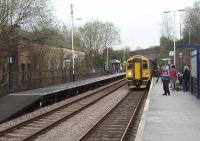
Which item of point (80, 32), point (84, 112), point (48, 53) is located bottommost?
point (84, 112)

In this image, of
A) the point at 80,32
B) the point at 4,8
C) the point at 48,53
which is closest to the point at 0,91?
the point at 4,8

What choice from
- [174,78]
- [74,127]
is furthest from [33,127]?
[174,78]

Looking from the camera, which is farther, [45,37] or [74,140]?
[45,37]

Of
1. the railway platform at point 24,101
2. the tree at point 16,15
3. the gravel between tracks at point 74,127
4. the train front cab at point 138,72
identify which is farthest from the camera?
the train front cab at point 138,72

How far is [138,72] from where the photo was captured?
34.2 metres

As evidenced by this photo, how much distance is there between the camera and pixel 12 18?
3238 centimetres

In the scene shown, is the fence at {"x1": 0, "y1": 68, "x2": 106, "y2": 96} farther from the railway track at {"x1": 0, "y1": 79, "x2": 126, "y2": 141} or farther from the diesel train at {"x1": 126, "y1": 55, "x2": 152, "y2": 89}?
the diesel train at {"x1": 126, "y1": 55, "x2": 152, "y2": 89}

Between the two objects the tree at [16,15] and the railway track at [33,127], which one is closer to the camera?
the railway track at [33,127]

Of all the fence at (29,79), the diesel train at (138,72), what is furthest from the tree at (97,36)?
the diesel train at (138,72)

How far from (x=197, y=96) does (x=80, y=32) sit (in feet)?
227

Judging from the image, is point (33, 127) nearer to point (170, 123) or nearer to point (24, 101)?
point (170, 123)

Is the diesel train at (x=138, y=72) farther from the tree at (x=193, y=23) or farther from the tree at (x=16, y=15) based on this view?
the tree at (x=193, y=23)

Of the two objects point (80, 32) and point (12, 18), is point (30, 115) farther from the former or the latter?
point (80, 32)

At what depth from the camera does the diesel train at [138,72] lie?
34094 mm
